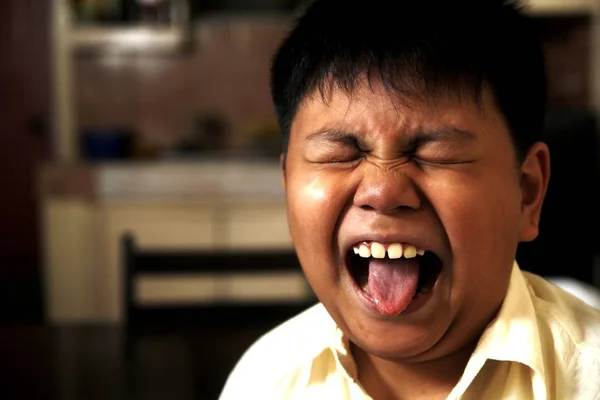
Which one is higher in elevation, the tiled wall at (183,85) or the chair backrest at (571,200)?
the tiled wall at (183,85)

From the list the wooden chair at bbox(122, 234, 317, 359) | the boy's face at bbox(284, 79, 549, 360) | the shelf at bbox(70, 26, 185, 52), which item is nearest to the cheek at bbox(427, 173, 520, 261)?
the boy's face at bbox(284, 79, 549, 360)

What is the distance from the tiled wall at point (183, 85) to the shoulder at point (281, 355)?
3265 mm

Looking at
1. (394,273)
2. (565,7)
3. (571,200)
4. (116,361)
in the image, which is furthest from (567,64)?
(394,273)

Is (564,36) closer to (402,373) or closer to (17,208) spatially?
(17,208)

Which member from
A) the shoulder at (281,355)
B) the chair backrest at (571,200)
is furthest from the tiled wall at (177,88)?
the shoulder at (281,355)

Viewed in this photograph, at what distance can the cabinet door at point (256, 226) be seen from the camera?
3357 millimetres

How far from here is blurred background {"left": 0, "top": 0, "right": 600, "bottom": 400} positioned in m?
1.44

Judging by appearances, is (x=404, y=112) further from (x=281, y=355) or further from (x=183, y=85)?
(x=183, y=85)

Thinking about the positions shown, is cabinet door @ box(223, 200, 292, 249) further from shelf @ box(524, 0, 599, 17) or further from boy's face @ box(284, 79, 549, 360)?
boy's face @ box(284, 79, 549, 360)

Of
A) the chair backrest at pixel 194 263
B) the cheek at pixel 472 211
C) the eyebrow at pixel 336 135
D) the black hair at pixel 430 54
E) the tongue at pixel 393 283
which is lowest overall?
the chair backrest at pixel 194 263

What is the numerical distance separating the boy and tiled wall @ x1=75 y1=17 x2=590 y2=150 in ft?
11.0

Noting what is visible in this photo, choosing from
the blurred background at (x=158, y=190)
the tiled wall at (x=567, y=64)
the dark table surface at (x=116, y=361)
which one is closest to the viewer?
the dark table surface at (x=116, y=361)

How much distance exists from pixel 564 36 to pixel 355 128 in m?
3.54

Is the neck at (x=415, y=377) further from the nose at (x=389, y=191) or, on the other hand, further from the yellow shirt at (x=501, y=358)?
the nose at (x=389, y=191)
